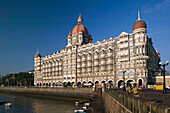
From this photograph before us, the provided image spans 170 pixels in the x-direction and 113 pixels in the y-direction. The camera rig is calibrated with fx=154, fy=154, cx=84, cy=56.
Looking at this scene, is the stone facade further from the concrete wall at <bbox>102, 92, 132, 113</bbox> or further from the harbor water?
the concrete wall at <bbox>102, 92, 132, 113</bbox>

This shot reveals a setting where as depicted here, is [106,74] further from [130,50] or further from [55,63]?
[55,63]

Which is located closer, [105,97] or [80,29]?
[105,97]

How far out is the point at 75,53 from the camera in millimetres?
94188

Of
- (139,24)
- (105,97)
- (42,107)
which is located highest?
(139,24)

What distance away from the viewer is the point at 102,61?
3169 inches

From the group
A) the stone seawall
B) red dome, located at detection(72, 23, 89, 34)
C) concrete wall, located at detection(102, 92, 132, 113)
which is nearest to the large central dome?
red dome, located at detection(72, 23, 89, 34)

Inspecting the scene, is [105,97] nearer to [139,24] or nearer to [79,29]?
[139,24]

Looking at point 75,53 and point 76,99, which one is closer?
point 76,99

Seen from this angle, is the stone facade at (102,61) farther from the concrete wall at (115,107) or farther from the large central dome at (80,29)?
the concrete wall at (115,107)

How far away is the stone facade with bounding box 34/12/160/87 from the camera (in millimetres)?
66625

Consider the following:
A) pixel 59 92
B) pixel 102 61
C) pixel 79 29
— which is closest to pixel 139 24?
pixel 102 61

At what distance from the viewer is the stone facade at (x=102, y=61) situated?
6662cm

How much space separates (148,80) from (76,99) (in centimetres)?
3157

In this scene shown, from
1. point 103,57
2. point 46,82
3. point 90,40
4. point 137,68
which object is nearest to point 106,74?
point 103,57
